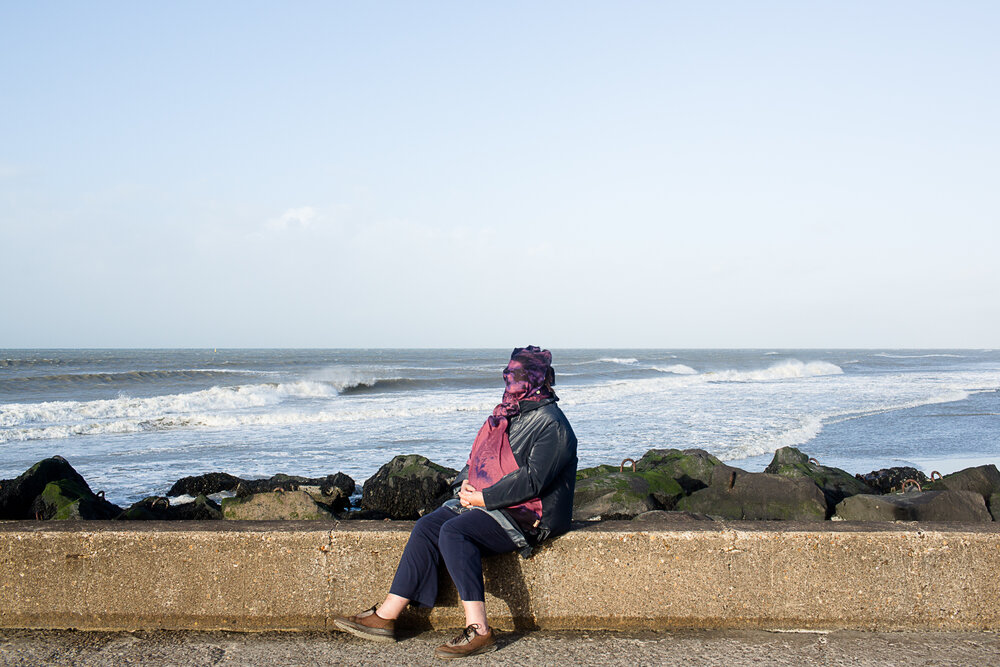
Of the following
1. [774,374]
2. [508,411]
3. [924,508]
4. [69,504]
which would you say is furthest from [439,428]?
[774,374]

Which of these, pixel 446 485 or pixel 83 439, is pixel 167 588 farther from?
pixel 83 439

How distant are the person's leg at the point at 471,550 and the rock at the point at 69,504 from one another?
489 centimetres

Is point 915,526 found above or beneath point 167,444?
above

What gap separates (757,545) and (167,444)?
45.4 ft

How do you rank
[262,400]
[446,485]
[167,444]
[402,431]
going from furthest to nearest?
[262,400] < [402,431] < [167,444] < [446,485]

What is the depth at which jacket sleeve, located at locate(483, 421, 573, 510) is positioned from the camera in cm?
331

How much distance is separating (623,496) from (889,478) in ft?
19.2

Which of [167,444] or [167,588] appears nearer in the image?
[167,588]

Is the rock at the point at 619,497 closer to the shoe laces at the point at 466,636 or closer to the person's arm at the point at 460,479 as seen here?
the person's arm at the point at 460,479

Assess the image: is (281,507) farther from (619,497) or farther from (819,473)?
(819,473)

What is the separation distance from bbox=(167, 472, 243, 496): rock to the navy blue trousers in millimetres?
7169

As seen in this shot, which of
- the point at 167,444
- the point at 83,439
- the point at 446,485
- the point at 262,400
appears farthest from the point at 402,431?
the point at 262,400

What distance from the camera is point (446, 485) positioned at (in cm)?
832

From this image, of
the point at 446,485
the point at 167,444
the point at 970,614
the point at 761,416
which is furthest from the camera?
the point at 761,416
